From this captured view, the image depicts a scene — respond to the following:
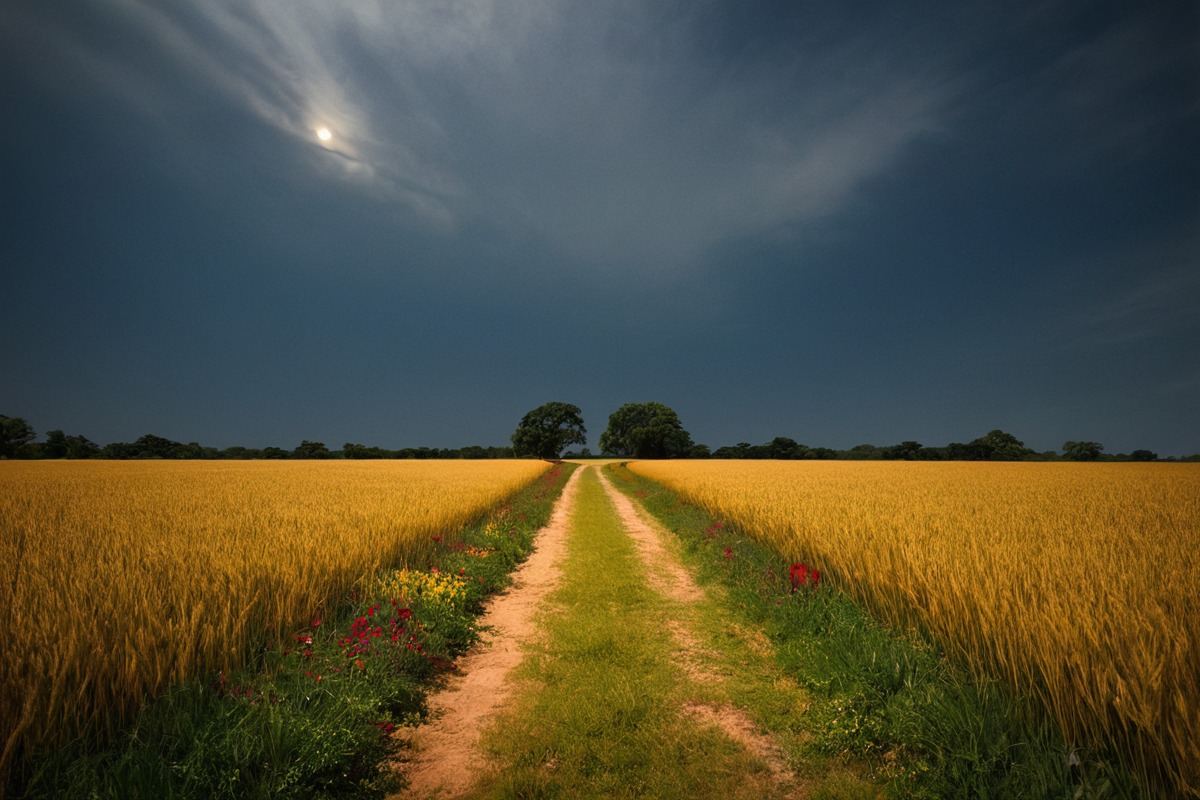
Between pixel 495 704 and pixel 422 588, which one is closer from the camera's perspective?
pixel 495 704

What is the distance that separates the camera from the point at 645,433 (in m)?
84.8

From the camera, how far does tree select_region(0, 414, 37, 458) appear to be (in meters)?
57.1

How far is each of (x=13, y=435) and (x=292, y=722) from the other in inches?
3819

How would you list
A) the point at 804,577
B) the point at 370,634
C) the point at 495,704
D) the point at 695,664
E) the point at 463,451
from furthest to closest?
1. the point at 463,451
2. the point at 804,577
3. the point at 695,664
4. the point at 370,634
5. the point at 495,704

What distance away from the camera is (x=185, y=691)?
310cm

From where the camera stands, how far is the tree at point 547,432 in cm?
8281

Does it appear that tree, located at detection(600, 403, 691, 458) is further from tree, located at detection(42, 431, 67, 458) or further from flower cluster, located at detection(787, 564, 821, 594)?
tree, located at detection(42, 431, 67, 458)

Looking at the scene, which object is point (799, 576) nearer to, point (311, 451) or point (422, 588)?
point (422, 588)

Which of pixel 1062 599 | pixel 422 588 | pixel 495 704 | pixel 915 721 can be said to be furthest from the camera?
pixel 422 588

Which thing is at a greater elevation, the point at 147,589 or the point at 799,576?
the point at 147,589

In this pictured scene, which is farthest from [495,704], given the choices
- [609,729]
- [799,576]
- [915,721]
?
[799,576]

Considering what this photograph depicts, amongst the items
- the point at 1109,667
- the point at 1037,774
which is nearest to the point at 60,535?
the point at 1037,774

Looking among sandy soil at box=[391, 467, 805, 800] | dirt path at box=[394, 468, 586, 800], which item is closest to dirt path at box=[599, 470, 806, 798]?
sandy soil at box=[391, 467, 805, 800]

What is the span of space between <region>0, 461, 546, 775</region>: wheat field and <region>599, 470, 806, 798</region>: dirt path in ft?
14.1
